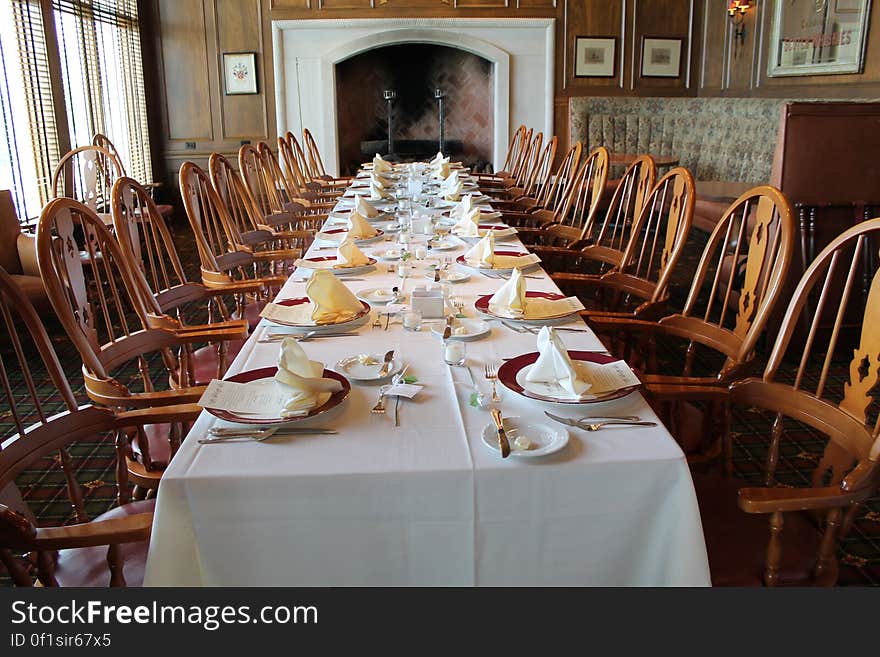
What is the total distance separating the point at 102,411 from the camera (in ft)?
5.04

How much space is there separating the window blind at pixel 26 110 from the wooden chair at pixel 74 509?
432 centimetres

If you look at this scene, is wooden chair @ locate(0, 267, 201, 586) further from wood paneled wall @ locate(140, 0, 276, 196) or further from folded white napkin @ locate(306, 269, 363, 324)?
wood paneled wall @ locate(140, 0, 276, 196)

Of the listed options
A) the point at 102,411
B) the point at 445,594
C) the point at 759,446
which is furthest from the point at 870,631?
the point at 759,446

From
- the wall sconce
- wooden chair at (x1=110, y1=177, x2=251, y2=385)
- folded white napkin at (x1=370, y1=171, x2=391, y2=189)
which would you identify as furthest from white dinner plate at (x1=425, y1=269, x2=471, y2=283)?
the wall sconce

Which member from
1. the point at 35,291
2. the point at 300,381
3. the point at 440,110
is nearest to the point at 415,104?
the point at 440,110

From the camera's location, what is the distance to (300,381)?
1.38m

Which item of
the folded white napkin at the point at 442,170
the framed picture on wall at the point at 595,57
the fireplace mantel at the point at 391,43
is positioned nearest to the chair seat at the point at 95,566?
the folded white napkin at the point at 442,170

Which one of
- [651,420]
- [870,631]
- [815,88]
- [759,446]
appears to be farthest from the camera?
[815,88]

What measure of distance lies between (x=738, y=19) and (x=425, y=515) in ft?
23.8

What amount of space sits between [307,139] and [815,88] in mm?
4361

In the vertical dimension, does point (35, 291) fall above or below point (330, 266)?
below

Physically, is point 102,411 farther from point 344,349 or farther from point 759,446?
point 759,446

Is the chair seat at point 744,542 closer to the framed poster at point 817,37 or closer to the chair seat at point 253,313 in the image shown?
the chair seat at point 253,313

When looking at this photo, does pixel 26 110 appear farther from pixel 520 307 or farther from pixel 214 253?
pixel 520 307
